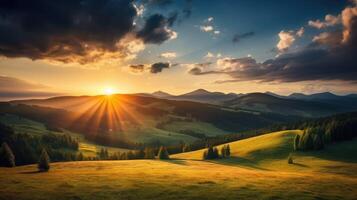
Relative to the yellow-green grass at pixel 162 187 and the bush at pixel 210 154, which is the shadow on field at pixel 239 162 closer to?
the bush at pixel 210 154

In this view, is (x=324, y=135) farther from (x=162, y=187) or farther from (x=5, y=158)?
(x=5, y=158)

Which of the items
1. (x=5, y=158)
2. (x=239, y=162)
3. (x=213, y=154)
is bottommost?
(x=239, y=162)

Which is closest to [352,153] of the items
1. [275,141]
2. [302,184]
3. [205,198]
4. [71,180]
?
[275,141]

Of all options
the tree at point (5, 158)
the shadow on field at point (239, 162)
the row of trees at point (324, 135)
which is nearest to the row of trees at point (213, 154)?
the shadow on field at point (239, 162)

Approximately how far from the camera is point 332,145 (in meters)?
119

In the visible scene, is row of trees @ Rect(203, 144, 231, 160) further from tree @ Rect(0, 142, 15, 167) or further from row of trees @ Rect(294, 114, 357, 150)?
tree @ Rect(0, 142, 15, 167)

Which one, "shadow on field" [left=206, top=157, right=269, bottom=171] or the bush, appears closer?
"shadow on field" [left=206, top=157, right=269, bottom=171]

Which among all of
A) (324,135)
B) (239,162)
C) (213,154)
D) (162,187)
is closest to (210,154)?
(213,154)

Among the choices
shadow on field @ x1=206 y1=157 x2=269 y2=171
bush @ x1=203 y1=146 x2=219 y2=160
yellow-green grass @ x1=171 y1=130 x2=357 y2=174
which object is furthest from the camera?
bush @ x1=203 y1=146 x2=219 y2=160

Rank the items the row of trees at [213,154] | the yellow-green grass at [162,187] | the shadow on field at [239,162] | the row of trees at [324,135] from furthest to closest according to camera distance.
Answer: the row of trees at [213,154]
the row of trees at [324,135]
the shadow on field at [239,162]
the yellow-green grass at [162,187]

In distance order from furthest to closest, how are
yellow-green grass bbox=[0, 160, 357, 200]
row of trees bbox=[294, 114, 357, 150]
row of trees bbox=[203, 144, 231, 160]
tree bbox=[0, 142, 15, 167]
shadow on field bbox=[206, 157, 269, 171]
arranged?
1. row of trees bbox=[203, 144, 231, 160]
2. row of trees bbox=[294, 114, 357, 150]
3. shadow on field bbox=[206, 157, 269, 171]
4. tree bbox=[0, 142, 15, 167]
5. yellow-green grass bbox=[0, 160, 357, 200]

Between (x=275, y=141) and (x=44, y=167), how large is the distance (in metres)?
98.2

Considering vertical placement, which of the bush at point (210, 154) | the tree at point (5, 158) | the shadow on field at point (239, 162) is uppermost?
the tree at point (5, 158)

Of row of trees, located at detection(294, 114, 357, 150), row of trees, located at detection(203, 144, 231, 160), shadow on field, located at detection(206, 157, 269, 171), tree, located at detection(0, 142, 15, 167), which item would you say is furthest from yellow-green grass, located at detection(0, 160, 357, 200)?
row of trees, located at detection(203, 144, 231, 160)
